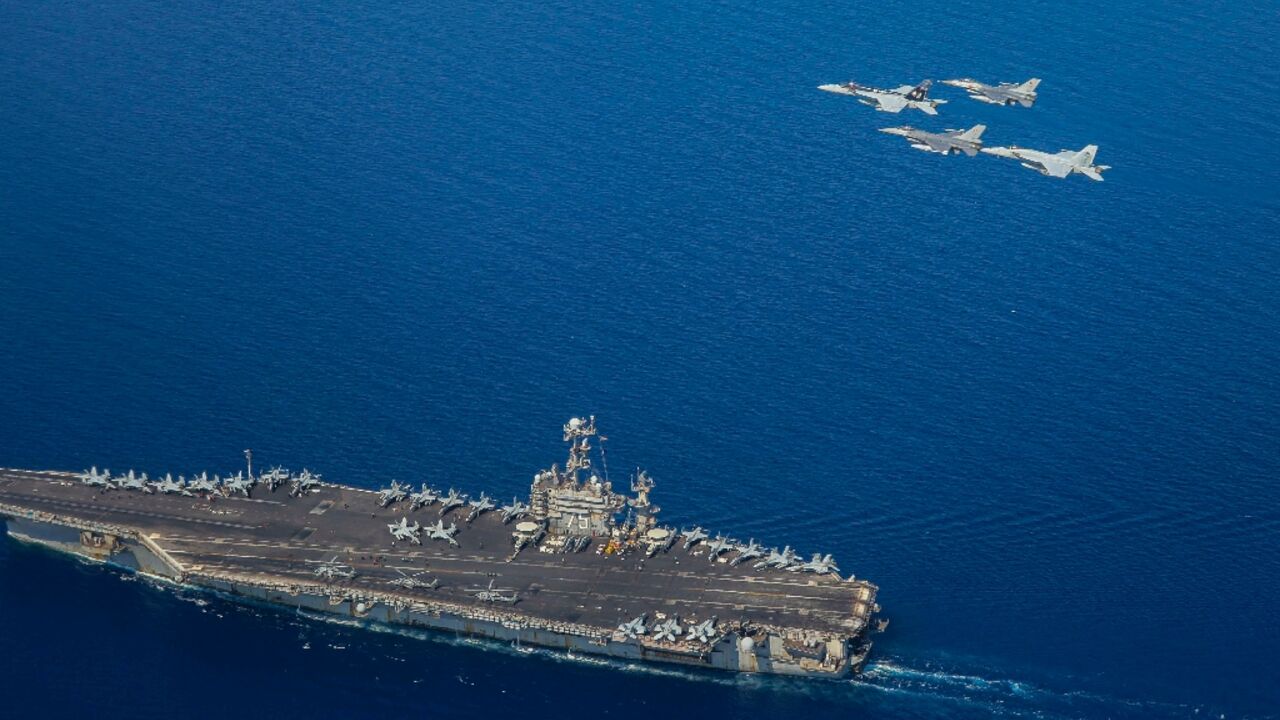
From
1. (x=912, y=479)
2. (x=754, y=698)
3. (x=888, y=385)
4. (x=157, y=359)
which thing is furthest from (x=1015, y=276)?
(x=157, y=359)

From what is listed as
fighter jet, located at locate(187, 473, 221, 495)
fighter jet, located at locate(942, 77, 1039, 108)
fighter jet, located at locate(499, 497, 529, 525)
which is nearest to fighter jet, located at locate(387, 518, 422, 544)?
fighter jet, located at locate(499, 497, 529, 525)

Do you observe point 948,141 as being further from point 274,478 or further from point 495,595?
point 495,595

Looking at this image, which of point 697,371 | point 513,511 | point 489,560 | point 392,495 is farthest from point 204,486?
point 697,371

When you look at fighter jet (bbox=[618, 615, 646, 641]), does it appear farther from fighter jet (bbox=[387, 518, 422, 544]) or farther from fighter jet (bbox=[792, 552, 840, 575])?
fighter jet (bbox=[387, 518, 422, 544])

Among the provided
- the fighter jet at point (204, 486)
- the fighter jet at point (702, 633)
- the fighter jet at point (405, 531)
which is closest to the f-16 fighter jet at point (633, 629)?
the fighter jet at point (702, 633)

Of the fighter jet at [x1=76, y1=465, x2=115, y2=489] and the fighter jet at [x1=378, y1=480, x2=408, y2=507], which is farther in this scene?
the fighter jet at [x1=76, y1=465, x2=115, y2=489]
